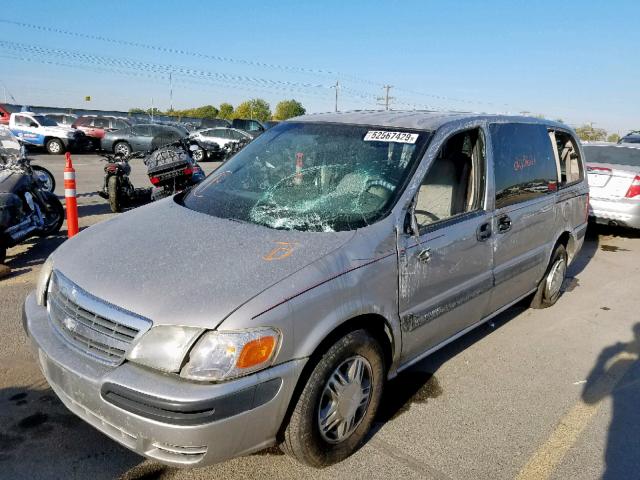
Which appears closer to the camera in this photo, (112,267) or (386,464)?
(112,267)

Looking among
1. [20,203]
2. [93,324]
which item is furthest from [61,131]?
[93,324]

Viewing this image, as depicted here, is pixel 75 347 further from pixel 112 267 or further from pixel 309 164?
pixel 309 164

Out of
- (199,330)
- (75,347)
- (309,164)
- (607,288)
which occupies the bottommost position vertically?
(607,288)

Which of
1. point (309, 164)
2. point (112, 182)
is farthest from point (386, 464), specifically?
point (112, 182)

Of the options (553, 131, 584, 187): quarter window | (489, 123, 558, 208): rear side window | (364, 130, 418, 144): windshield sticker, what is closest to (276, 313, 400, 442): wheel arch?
(364, 130, 418, 144): windshield sticker

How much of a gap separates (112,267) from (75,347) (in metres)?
0.39

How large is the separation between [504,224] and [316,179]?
1.39 m

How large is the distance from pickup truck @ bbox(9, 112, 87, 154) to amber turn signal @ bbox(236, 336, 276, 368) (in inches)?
856

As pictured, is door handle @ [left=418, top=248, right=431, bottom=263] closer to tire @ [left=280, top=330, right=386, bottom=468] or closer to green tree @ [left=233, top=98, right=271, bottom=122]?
tire @ [left=280, top=330, right=386, bottom=468]

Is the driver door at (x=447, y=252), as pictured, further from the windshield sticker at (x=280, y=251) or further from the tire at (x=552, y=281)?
the tire at (x=552, y=281)

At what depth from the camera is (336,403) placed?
2502 millimetres

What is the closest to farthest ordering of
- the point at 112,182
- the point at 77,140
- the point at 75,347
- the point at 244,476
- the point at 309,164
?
the point at 75,347 → the point at 244,476 → the point at 309,164 → the point at 112,182 → the point at 77,140

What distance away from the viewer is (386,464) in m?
2.63

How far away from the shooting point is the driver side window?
3.16m
